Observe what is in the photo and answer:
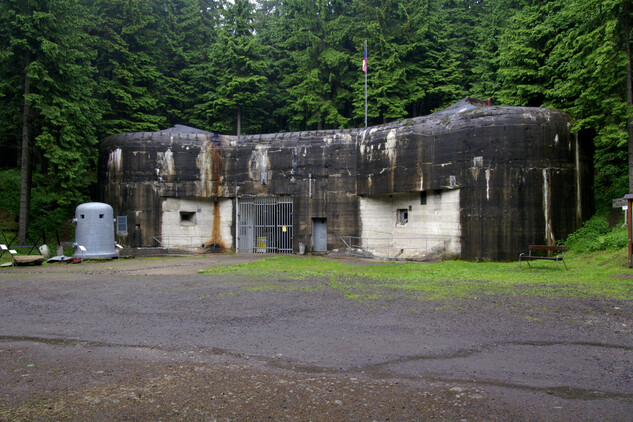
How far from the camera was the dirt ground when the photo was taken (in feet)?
12.2

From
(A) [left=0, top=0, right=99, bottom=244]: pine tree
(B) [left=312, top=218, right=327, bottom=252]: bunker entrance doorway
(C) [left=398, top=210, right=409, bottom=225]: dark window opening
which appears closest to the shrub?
(C) [left=398, top=210, right=409, bottom=225]: dark window opening

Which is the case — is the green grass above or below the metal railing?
below

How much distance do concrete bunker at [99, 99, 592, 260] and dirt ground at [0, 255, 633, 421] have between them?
28.9ft

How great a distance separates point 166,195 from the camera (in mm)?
22203

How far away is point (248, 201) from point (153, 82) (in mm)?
14060

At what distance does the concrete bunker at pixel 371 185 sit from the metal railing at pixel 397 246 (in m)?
0.06

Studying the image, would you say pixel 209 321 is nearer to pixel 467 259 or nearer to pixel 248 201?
pixel 467 259

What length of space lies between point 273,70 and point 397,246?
66.0ft

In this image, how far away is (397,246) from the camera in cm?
1941

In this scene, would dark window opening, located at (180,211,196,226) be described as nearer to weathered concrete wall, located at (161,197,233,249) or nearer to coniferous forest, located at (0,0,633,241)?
weathered concrete wall, located at (161,197,233,249)

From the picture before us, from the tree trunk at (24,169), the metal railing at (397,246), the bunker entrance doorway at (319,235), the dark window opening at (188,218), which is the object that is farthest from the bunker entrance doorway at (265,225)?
the tree trunk at (24,169)

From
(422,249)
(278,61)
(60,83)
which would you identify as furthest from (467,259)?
(278,61)

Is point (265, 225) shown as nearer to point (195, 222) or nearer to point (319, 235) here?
point (319, 235)

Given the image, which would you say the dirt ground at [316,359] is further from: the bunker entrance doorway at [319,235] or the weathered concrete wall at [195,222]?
the weathered concrete wall at [195,222]
